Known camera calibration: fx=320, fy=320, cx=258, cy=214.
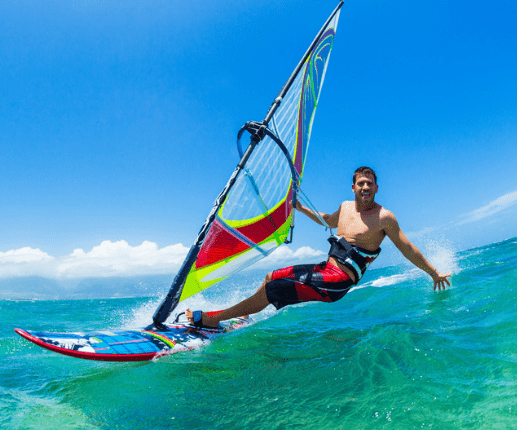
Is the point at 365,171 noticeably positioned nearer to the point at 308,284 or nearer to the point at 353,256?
the point at 353,256

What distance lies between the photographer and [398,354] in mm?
2844

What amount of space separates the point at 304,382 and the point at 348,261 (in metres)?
1.65

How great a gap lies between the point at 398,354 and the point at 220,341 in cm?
224

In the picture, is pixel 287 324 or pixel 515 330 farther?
pixel 287 324

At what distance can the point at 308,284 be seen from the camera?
12.5ft

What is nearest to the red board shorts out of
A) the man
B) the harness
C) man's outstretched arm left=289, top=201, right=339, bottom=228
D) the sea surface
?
the man

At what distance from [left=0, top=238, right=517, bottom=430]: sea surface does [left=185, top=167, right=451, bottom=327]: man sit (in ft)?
1.81

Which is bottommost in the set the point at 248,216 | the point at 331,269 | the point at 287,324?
the point at 287,324

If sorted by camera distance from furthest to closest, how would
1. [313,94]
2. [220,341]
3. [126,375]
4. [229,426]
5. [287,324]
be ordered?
[313,94] < [287,324] < [220,341] < [126,375] < [229,426]

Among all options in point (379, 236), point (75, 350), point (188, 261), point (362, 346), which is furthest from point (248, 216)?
point (75, 350)

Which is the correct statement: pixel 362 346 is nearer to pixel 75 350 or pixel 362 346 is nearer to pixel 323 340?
pixel 323 340

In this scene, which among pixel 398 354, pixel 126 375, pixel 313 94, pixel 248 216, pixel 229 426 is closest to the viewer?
pixel 229 426

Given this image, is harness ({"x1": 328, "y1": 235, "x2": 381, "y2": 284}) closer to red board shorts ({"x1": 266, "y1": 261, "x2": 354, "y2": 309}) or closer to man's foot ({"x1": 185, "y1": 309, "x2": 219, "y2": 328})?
red board shorts ({"x1": 266, "y1": 261, "x2": 354, "y2": 309})

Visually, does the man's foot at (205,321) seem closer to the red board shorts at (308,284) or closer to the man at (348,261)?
the man at (348,261)
